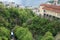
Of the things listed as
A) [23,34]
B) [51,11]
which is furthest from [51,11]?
[23,34]

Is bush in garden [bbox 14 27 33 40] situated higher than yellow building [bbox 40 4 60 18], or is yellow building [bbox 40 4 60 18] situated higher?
yellow building [bbox 40 4 60 18]

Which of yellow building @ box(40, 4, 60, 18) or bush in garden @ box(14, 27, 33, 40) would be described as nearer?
bush in garden @ box(14, 27, 33, 40)

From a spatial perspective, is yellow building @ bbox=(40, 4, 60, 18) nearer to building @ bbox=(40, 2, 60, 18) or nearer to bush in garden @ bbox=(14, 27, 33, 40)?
building @ bbox=(40, 2, 60, 18)

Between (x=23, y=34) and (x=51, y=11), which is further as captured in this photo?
(x=51, y=11)

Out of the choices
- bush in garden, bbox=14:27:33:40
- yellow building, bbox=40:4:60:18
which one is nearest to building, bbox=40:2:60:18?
yellow building, bbox=40:4:60:18

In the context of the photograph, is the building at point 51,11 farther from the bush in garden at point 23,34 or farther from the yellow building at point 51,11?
the bush in garden at point 23,34

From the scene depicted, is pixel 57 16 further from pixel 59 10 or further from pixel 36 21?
pixel 36 21

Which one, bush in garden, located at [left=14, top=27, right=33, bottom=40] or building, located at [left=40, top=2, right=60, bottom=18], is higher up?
building, located at [left=40, top=2, right=60, bottom=18]

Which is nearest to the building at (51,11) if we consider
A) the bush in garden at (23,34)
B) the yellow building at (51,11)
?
the yellow building at (51,11)

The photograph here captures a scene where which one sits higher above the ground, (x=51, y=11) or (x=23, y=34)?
→ (x=51, y=11)

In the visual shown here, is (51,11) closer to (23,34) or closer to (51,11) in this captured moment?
(51,11)

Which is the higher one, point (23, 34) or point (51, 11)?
point (51, 11)
